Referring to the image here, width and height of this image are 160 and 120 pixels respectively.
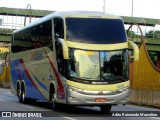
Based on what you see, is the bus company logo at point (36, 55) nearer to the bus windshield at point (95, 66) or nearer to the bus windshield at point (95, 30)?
the bus windshield at point (95, 30)

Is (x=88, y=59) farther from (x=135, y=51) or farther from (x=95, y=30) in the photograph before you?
(x=135, y=51)

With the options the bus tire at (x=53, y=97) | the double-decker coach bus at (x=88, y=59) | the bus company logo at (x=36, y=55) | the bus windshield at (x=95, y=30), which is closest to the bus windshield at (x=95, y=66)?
the double-decker coach bus at (x=88, y=59)

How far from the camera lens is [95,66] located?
59.6 feet

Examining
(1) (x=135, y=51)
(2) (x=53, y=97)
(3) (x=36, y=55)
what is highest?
(1) (x=135, y=51)

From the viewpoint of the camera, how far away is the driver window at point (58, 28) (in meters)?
18.9

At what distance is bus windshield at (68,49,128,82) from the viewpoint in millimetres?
18094

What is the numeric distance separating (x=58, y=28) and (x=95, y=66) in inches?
94.8

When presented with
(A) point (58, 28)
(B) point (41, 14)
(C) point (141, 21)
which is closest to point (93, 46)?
(A) point (58, 28)

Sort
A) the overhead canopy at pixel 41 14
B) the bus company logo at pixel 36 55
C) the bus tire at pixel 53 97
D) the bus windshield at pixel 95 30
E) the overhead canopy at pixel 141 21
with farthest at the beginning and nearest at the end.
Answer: the overhead canopy at pixel 141 21, the overhead canopy at pixel 41 14, the bus company logo at pixel 36 55, the bus tire at pixel 53 97, the bus windshield at pixel 95 30

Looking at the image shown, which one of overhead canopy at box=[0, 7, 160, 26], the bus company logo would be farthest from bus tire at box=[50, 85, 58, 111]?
overhead canopy at box=[0, 7, 160, 26]

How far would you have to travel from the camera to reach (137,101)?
28781mm

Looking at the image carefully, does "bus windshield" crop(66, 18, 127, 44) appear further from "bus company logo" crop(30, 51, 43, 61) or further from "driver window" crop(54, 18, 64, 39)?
"bus company logo" crop(30, 51, 43, 61)

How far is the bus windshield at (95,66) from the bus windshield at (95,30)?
19.7 inches

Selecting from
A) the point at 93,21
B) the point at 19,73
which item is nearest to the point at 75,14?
the point at 93,21
